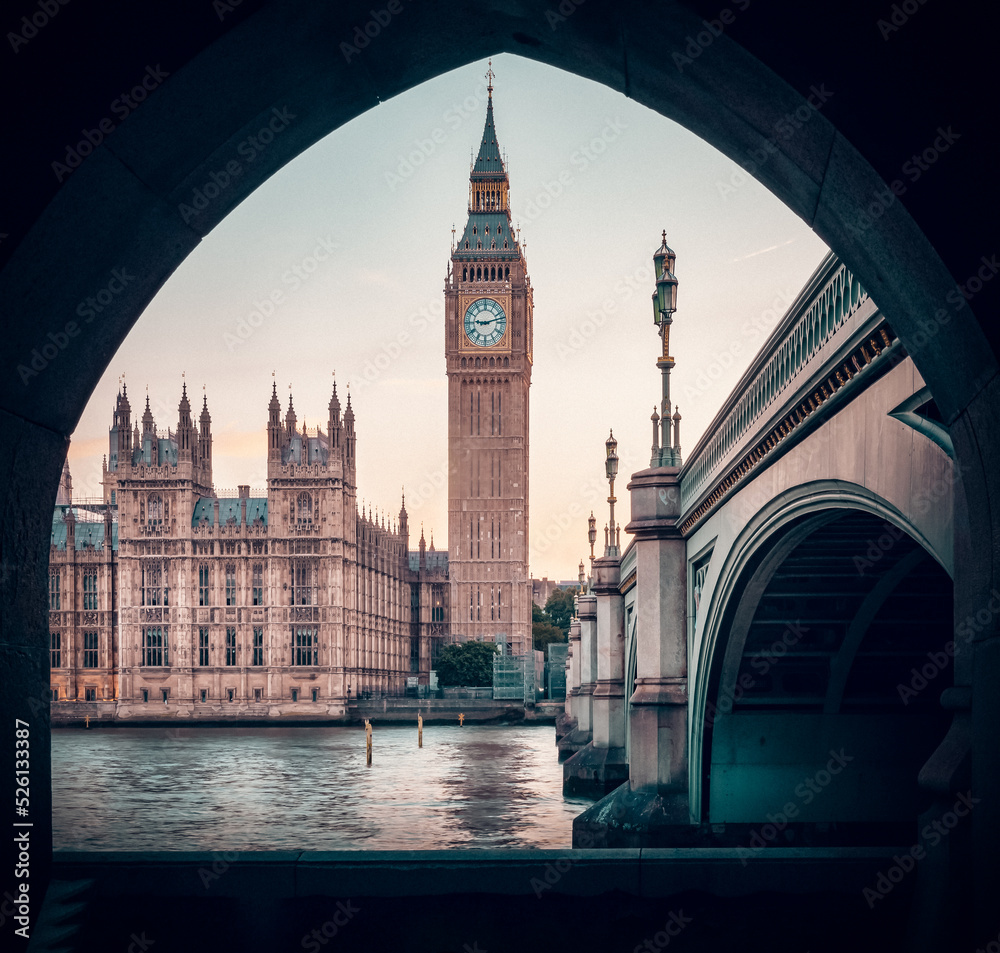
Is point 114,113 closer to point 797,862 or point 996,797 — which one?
point 996,797

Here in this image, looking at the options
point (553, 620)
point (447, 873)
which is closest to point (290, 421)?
point (553, 620)

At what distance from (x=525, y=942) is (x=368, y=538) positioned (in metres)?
93.4

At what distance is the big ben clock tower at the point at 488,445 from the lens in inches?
4355

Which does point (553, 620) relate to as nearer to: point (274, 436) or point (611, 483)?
point (274, 436)

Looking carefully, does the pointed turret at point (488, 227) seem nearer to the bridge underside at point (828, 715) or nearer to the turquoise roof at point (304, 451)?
the turquoise roof at point (304, 451)

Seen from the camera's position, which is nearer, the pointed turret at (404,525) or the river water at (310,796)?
the river water at (310,796)

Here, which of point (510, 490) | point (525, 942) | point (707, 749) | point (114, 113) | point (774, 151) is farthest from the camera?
point (510, 490)

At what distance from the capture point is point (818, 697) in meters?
16.1

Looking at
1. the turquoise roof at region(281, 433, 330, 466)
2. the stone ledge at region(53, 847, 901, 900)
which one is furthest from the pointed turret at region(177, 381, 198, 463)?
the stone ledge at region(53, 847, 901, 900)

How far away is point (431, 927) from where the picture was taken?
6.13 metres

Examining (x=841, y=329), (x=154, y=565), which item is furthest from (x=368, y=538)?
(x=841, y=329)

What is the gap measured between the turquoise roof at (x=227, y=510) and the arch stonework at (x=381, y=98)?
9075 cm

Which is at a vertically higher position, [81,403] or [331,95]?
[331,95]

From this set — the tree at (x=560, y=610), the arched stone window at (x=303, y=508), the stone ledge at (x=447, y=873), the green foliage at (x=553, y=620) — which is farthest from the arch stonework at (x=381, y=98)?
the tree at (x=560, y=610)
